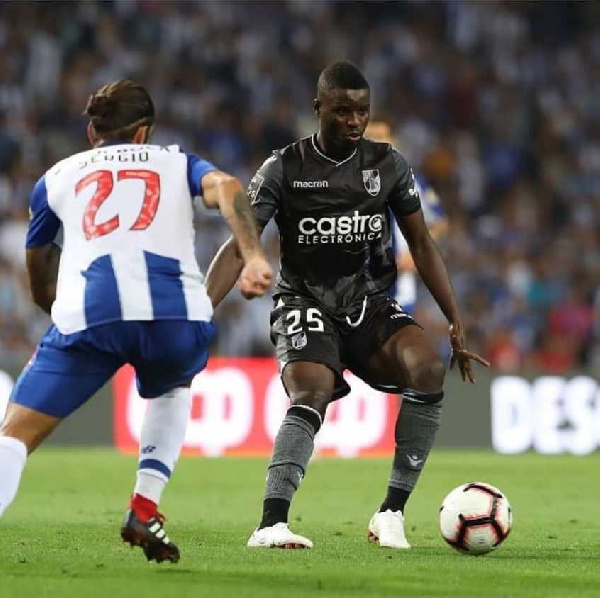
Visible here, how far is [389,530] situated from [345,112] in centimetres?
183

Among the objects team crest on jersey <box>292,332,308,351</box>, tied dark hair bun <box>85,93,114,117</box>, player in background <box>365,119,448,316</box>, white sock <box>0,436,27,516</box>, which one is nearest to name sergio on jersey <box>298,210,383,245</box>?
team crest on jersey <box>292,332,308,351</box>

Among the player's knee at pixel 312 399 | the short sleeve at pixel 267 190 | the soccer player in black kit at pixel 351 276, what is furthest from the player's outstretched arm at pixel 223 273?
the player's knee at pixel 312 399

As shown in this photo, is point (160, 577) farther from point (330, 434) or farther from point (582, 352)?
point (582, 352)

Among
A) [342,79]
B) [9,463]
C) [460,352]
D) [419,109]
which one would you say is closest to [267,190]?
[342,79]

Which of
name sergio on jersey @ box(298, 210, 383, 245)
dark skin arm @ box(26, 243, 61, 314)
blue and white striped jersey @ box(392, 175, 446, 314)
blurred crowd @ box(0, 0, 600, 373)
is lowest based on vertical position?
dark skin arm @ box(26, 243, 61, 314)

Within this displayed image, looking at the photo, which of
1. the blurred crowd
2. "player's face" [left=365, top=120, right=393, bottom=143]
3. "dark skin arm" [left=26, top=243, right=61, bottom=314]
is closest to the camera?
"dark skin arm" [left=26, top=243, right=61, bottom=314]

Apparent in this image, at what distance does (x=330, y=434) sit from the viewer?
1558 cm

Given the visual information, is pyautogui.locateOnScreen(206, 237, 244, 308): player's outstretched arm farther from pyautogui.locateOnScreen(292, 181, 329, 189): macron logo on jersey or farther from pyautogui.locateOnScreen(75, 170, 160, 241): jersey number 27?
pyautogui.locateOnScreen(75, 170, 160, 241): jersey number 27

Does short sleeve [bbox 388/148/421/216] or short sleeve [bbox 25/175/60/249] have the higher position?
short sleeve [bbox 388/148/421/216]

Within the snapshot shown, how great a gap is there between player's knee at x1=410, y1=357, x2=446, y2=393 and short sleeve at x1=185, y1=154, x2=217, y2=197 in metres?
1.80

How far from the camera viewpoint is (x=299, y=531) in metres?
7.96

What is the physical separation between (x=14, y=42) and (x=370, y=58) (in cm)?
493

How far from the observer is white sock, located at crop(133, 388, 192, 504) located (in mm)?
5789

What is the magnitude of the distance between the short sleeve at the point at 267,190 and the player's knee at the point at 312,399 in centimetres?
77
